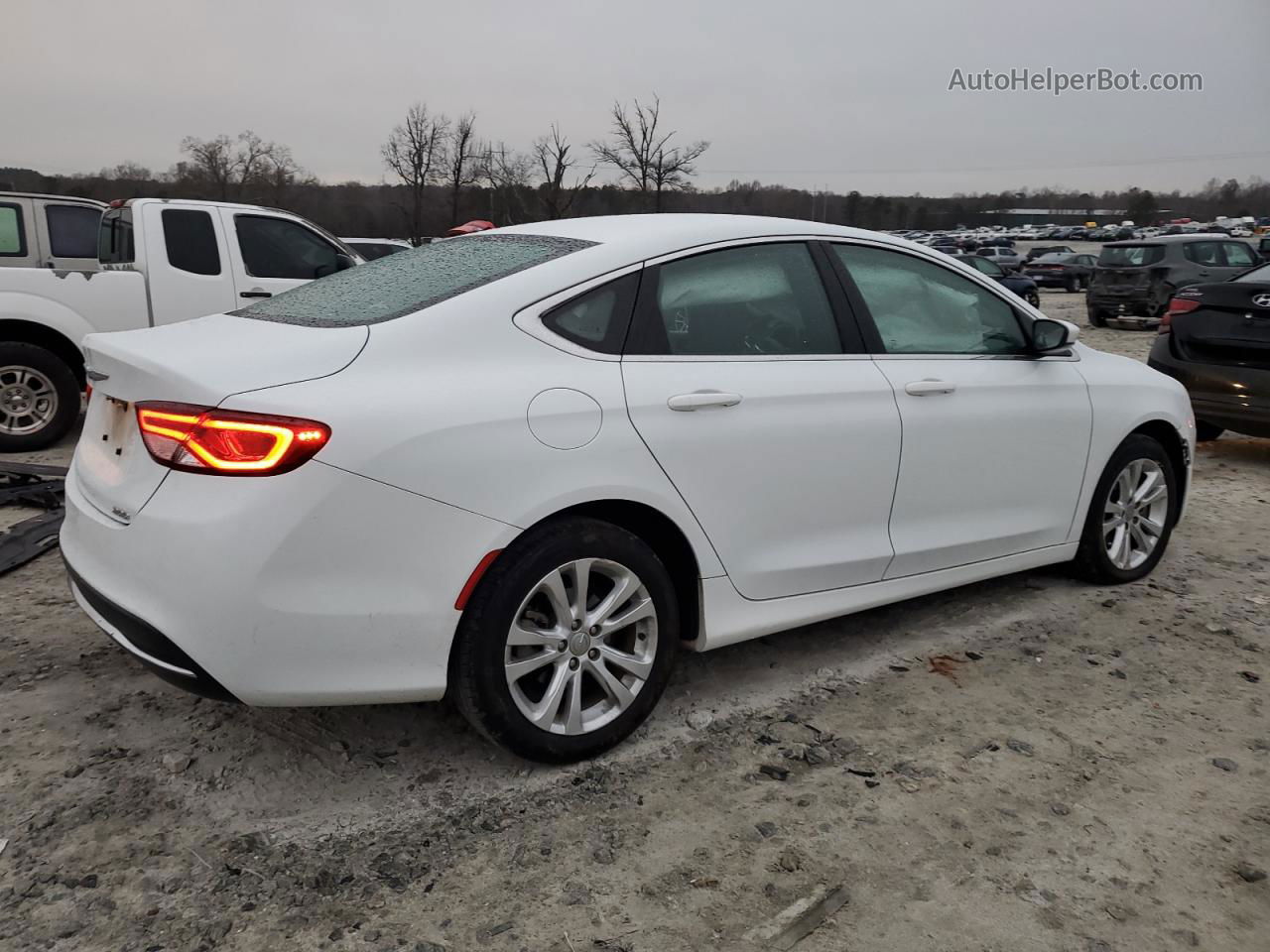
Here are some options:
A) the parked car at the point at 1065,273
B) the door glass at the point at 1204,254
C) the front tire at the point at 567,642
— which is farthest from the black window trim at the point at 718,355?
the parked car at the point at 1065,273

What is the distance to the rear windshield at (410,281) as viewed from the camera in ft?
9.52

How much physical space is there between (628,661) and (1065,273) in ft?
113

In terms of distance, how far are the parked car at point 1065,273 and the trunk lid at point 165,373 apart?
3449 centimetres

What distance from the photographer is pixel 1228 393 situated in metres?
7.06

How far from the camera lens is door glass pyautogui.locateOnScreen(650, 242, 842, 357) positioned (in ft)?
10.3

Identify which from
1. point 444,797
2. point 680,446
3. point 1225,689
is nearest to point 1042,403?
point 1225,689

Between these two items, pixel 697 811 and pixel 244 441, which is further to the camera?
pixel 697 811

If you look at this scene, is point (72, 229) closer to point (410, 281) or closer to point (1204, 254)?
point (410, 281)

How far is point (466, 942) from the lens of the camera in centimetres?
223

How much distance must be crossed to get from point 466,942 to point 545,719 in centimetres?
71

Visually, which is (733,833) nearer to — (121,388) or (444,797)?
(444,797)

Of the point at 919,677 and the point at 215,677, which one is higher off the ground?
the point at 215,677

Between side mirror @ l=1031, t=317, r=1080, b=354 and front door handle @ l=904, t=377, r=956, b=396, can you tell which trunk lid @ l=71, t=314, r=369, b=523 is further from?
side mirror @ l=1031, t=317, r=1080, b=354

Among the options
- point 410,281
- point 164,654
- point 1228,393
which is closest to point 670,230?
point 410,281
